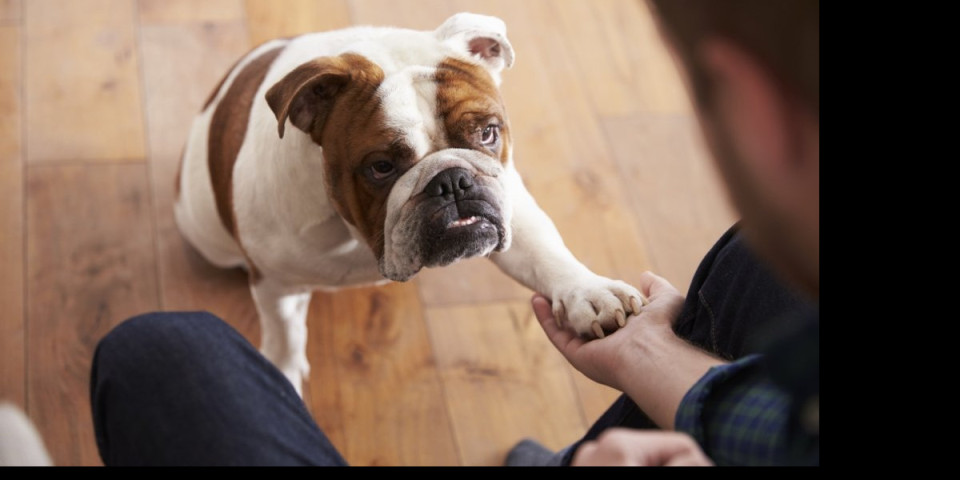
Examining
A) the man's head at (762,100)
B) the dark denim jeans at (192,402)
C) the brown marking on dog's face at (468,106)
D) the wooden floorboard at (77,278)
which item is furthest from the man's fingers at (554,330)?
the wooden floorboard at (77,278)

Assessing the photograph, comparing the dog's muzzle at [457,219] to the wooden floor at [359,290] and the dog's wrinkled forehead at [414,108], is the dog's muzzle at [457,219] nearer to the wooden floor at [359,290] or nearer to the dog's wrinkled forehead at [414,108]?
the dog's wrinkled forehead at [414,108]

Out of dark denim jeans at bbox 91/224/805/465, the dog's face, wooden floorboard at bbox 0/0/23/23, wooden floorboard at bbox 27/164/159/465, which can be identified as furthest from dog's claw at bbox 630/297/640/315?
wooden floorboard at bbox 0/0/23/23

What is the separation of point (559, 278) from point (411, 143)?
0.95 ft

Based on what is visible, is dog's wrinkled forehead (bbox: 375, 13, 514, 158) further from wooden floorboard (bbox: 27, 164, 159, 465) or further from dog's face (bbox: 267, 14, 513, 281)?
wooden floorboard (bbox: 27, 164, 159, 465)

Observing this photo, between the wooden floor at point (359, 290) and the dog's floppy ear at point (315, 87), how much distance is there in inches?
27.1

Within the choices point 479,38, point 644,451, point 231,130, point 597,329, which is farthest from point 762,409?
point 231,130

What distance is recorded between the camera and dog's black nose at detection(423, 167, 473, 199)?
1408 millimetres

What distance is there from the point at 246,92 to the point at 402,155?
1.33 ft

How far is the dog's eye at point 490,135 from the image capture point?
1484 mm

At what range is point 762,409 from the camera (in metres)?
0.91
